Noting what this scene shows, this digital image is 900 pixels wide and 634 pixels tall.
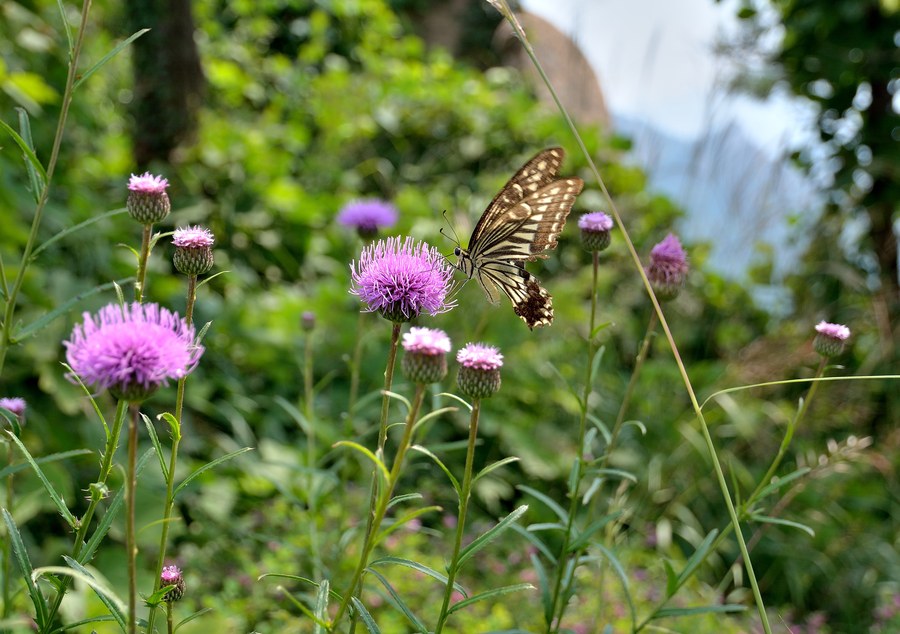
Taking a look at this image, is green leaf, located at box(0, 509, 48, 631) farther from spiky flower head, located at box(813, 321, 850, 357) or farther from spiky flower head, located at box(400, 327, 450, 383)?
spiky flower head, located at box(813, 321, 850, 357)

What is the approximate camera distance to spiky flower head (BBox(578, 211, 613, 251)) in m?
1.75

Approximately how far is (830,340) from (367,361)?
9.44ft

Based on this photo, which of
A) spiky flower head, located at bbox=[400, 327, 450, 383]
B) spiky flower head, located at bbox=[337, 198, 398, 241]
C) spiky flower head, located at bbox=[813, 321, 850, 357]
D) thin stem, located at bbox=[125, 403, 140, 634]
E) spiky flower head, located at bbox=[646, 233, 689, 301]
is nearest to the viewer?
thin stem, located at bbox=[125, 403, 140, 634]

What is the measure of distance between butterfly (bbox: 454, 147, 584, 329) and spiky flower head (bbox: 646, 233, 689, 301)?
0.23 m

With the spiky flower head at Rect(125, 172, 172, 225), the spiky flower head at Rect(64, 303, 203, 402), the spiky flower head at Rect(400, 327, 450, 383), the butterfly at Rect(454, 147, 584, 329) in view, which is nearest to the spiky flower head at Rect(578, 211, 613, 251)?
the butterfly at Rect(454, 147, 584, 329)

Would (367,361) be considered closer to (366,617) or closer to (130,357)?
(366,617)

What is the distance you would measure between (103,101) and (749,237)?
5269 mm

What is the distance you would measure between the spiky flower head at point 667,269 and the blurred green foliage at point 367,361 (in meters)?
0.68

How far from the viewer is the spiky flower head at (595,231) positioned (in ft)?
5.75

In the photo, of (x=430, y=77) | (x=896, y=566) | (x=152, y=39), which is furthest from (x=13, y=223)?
(x=430, y=77)

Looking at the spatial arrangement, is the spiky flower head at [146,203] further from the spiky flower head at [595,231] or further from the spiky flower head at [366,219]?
the spiky flower head at [366,219]

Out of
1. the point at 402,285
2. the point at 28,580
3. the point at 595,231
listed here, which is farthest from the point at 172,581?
the point at 595,231

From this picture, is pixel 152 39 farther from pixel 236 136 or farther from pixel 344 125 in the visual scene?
pixel 344 125

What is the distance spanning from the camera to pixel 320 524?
3.21 metres
